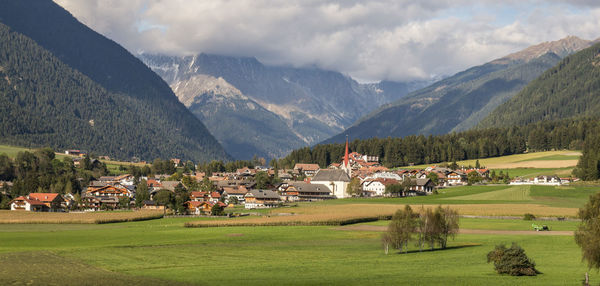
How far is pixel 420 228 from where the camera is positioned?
79.3 metres

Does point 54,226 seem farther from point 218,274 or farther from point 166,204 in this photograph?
point 218,274

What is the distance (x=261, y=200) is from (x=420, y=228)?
101 metres

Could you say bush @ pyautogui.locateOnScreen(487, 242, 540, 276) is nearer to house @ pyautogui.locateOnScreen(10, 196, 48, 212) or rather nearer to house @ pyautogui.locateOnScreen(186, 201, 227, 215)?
house @ pyautogui.locateOnScreen(186, 201, 227, 215)

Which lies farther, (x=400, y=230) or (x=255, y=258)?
(x=400, y=230)

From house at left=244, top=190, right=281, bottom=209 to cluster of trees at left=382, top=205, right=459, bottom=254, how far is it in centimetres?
9202

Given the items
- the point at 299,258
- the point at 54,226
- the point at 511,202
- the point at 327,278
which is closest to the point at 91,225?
the point at 54,226

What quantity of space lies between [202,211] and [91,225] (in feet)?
111

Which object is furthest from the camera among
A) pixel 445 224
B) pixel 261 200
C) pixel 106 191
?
pixel 106 191

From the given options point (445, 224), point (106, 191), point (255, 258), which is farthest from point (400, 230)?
point (106, 191)

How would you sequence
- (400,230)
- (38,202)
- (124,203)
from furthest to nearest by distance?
(124,203) < (38,202) < (400,230)

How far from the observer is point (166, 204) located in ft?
513

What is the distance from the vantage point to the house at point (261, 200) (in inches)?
6791

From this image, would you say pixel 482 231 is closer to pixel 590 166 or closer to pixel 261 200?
pixel 261 200

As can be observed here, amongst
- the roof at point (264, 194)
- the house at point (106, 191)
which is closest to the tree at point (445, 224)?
the roof at point (264, 194)
